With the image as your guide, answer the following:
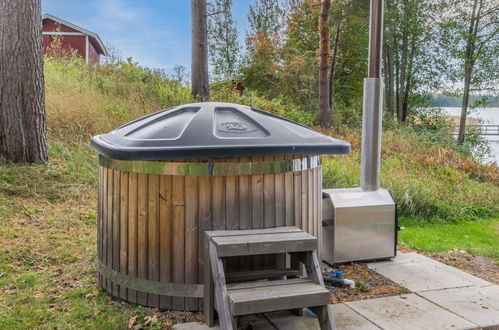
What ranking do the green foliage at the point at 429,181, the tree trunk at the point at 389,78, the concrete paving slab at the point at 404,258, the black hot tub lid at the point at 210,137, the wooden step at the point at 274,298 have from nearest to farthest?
the wooden step at the point at 274,298 < the black hot tub lid at the point at 210,137 < the concrete paving slab at the point at 404,258 < the green foliage at the point at 429,181 < the tree trunk at the point at 389,78

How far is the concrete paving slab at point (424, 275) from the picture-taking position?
3.28m

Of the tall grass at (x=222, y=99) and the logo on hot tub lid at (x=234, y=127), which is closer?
the logo on hot tub lid at (x=234, y=127)

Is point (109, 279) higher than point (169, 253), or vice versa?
point (169, 253)

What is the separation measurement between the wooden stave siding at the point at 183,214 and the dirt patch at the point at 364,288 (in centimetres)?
64

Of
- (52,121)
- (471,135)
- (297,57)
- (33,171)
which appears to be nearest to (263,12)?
(297,57)

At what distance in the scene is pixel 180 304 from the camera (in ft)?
8.82

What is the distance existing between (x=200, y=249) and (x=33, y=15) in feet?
14.9

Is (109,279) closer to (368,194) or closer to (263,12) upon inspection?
(368,194)

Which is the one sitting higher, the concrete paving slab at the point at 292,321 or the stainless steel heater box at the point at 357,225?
the stainless steel heater box at the point at 357,225

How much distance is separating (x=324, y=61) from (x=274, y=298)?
1065 cm

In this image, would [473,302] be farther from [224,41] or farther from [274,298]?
[224,41]

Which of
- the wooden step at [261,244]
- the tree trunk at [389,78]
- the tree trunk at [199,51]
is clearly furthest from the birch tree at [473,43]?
the wooden step at [261,244]

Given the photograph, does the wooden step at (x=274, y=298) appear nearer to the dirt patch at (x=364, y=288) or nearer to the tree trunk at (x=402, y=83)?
the dirt patch at (x=364, y=288)

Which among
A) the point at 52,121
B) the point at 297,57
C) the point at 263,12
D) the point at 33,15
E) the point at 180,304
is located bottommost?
the point at 180,304
